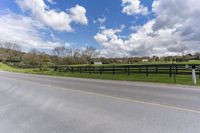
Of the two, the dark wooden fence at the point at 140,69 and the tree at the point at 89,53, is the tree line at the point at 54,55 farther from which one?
the dark wooden fence at the point at 140,69

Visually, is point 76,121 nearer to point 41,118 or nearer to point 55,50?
point 41,118

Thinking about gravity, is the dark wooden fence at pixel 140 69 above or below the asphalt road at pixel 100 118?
above

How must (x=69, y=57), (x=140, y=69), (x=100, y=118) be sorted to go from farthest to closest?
1. (x=69, y=57)
2. (x=140, y=69)
3. (x=100, y=118)

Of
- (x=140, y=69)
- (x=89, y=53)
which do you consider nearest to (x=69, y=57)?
(x=89, y=53)

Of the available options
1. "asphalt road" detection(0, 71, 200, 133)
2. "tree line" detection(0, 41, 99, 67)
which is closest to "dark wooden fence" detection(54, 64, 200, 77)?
"asphalt road" detection(0, 71, 200, 133)

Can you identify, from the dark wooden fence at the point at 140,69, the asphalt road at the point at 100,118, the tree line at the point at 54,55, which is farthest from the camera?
the tree line at the point at 54,55

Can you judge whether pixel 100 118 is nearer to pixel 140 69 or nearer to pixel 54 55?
pixel 140 69

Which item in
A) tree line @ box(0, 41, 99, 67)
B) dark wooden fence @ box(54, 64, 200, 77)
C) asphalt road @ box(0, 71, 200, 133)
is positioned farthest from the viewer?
tree line @ box(0, 41, 99, 67)

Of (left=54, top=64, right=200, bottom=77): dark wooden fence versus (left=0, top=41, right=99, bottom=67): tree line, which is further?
(left=0, top=41, right=99, bottom=67): tree line

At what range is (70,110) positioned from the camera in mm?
6707

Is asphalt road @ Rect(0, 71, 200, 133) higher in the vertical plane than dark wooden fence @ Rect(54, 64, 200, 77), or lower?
lower

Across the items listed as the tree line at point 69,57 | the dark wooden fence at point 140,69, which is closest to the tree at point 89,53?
the tree line at point 69,57

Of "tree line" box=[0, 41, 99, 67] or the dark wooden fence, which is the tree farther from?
the dark wooden fence

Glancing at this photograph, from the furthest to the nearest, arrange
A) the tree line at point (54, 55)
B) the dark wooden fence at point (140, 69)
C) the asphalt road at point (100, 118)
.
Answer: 1. the tree line at point (54, 55)
2. the dark wooden fence at point (140, 69)
3. the asphalt road at point (100, 118)
